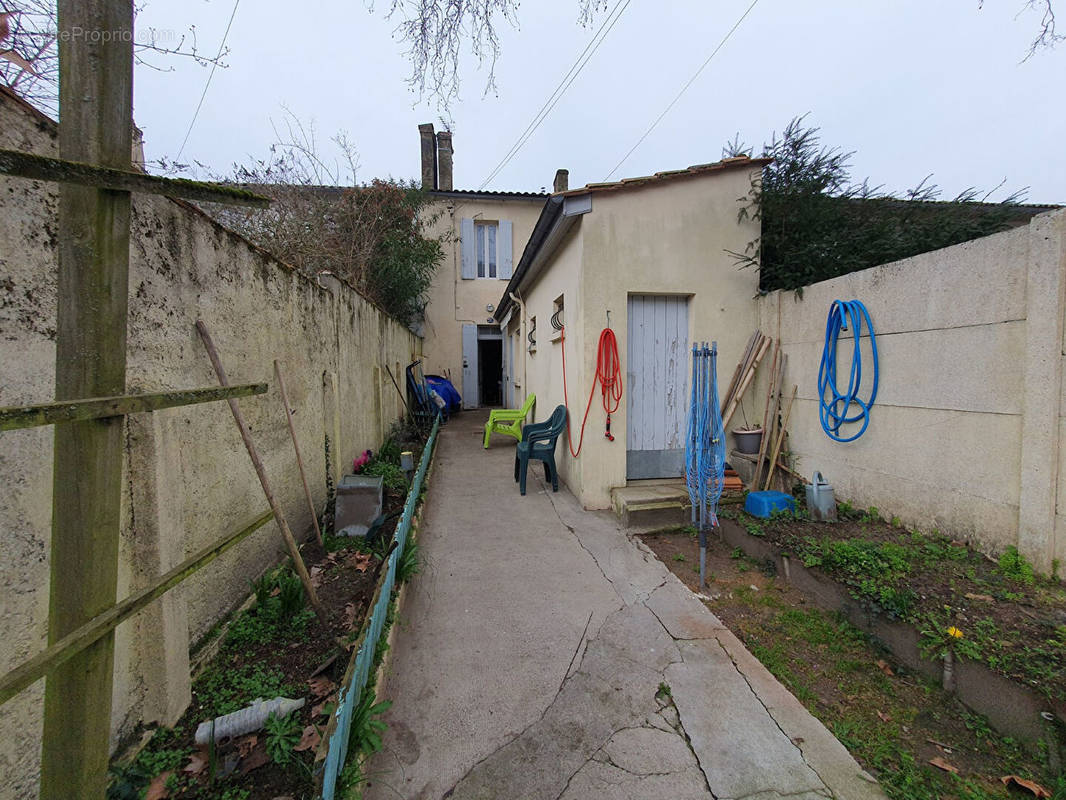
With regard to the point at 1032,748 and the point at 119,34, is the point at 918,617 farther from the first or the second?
the point at 119,34

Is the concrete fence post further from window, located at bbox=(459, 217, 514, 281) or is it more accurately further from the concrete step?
window, located at bbox=(459, 217, 514, 281)

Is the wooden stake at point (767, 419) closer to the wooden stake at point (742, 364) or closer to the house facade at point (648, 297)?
the wooden stake at point (742, 364)

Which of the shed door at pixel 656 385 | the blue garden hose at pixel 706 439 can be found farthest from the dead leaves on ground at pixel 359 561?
the shed door at pixel 656 385

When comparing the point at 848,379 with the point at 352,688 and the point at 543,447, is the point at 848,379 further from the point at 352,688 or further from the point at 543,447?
the point at 352,688

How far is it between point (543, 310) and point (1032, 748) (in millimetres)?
6011

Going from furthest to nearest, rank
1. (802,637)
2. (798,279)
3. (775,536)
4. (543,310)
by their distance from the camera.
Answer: (543,310)
(798,279)
(775,536)
(802,637)

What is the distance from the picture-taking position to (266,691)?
6.70 feet

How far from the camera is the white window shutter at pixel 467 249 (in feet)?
42.7

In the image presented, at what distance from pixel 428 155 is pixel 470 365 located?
653 cm

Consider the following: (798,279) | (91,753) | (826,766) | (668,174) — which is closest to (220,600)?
(91,753)

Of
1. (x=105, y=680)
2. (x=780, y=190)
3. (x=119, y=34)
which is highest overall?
(x=780, y=190)

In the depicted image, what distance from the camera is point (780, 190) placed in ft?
15.3

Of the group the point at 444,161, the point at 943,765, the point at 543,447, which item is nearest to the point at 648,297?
the point at 543,447

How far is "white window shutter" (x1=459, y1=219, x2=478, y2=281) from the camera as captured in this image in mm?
13008
